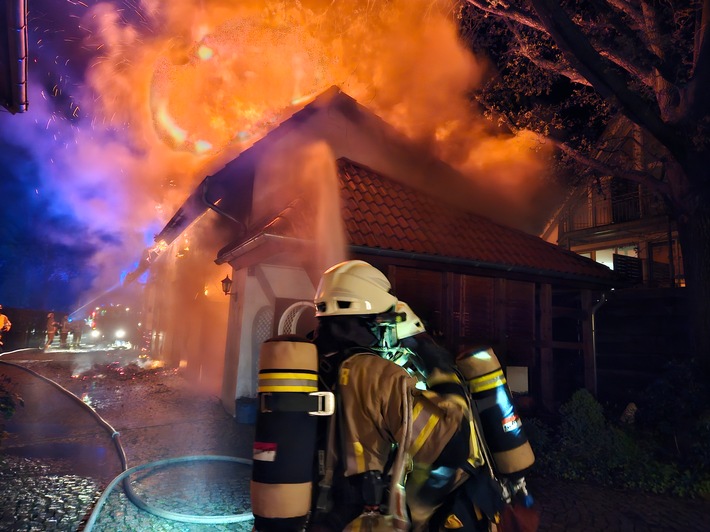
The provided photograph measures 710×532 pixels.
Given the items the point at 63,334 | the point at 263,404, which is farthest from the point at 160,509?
the point at 63,334

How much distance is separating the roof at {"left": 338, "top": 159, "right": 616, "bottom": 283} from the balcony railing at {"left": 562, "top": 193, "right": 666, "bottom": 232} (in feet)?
27.0

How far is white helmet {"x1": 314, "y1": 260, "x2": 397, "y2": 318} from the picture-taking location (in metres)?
1.99

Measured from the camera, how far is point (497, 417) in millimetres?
2023

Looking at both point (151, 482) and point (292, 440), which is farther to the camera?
point (151, 482)

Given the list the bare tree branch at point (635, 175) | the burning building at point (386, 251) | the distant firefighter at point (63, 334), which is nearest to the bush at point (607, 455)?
the burning building at point (386, 251)

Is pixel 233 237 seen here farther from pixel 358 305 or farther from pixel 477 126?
pixel 358 305

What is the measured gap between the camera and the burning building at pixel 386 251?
21.8ft

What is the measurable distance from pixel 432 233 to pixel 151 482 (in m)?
5.75

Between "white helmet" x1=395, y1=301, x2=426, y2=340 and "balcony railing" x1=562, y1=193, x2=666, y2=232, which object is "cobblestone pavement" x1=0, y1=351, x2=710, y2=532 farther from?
"balcony railing" x1=562, y1=193, x2=666, y2=232

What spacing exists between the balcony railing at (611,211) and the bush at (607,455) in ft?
A: 37.5

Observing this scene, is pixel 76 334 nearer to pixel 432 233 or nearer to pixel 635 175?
pixel 432 233

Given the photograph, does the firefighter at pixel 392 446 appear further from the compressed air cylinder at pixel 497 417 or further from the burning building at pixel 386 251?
the burning building at pixel 386 251

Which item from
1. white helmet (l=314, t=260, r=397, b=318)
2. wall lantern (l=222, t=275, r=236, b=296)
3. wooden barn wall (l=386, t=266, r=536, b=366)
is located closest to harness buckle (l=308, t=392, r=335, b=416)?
white helmet (l=314, t=260, r=397, b=318)

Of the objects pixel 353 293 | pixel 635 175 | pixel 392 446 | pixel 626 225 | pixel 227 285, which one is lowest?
pixel 392 446
